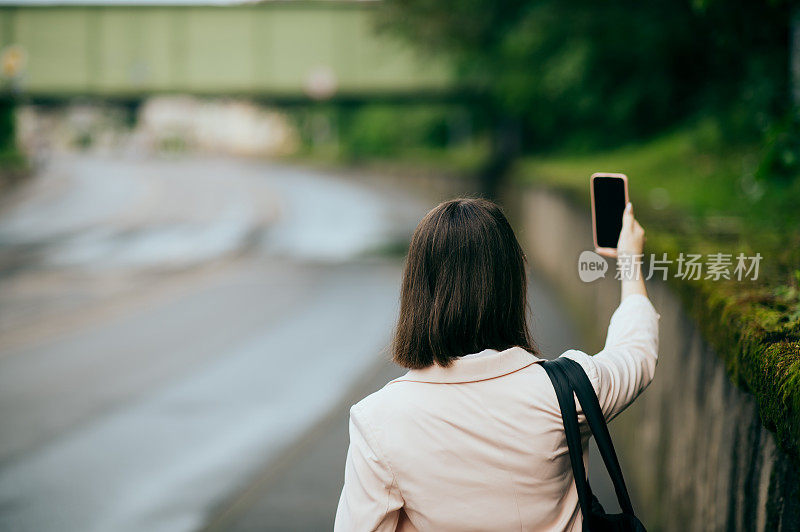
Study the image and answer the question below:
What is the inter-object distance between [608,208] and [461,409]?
2.97 feet

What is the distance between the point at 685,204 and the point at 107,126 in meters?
98.6

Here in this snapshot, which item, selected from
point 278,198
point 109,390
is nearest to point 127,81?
point 278,198

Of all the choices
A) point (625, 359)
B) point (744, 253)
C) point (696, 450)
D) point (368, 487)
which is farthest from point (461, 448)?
point (744, 253)

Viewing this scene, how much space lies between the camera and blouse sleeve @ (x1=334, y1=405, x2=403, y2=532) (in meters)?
2.16

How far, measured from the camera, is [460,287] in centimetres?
218

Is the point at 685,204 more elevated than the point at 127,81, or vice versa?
the point at 127,81

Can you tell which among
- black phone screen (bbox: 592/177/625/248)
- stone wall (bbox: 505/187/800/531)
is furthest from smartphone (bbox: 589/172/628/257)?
stone wall (bbox: 505/187/800/531)

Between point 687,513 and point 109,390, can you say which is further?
point 109,390

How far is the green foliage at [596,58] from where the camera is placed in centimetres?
1481

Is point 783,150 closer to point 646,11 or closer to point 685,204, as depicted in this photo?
point 685,204

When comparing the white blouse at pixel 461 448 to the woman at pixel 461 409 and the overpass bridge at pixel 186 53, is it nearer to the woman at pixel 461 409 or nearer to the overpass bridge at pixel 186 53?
the woman at pixel 461 409

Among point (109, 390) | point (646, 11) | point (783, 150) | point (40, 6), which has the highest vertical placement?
point (40, 6)

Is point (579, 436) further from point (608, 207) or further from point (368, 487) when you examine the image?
point (608, 207)

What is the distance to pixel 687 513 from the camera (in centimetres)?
449
